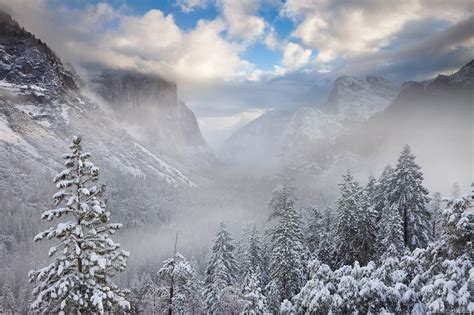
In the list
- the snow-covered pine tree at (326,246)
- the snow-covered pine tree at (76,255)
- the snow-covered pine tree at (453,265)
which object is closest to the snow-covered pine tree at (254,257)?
the snow-covered pine tree at (326,246)

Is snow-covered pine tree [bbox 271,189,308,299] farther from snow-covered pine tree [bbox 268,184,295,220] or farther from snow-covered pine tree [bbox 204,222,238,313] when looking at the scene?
snow-covered pine tree [bbox 204,222,238,313]

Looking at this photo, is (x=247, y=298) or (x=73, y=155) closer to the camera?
(x=73, y=155)

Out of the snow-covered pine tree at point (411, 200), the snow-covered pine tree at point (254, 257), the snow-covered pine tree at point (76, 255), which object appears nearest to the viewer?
the snow-covered pine tree at point (76, 255)

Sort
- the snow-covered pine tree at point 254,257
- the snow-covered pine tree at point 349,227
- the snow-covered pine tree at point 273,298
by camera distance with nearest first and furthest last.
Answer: the snow-covered pine tree at point 273,298
the snow-covered pine tree at point 349,227
the snow-covered pine tree at point 254,257

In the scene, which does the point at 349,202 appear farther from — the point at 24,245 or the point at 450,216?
the point at 24,245

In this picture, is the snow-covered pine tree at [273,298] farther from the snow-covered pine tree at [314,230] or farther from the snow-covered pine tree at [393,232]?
the snow-covered pine tree at [314,230]

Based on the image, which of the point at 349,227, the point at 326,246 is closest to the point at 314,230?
the point at 326,246

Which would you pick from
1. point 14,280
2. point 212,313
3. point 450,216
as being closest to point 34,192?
point 14,280
